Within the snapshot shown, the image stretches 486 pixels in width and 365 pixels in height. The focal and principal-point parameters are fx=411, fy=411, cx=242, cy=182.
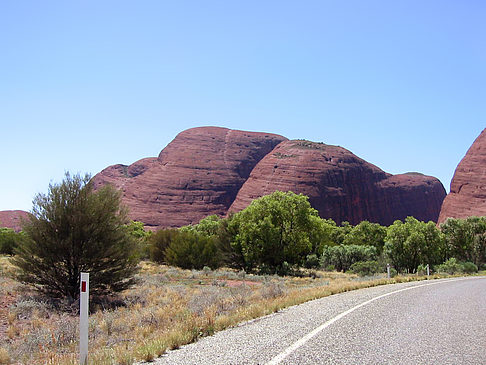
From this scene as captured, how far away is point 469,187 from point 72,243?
121 meters

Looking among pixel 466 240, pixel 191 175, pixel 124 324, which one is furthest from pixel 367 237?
pixel 191 175

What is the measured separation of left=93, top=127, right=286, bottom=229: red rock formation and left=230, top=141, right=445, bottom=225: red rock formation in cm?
1090

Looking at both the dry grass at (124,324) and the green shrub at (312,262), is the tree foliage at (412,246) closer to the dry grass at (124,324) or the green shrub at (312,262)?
the green shrub at (312,262)

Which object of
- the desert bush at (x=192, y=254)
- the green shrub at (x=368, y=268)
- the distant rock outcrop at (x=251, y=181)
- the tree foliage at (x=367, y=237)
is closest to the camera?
the green shrub at (x=368, y=268)

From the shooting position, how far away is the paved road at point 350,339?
516 cm

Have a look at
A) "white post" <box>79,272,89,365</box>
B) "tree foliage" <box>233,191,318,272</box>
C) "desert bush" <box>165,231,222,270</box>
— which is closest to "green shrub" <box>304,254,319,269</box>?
"tree foliage" <box>233,191,318,272</box>

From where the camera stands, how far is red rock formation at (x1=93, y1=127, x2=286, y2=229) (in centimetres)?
15125

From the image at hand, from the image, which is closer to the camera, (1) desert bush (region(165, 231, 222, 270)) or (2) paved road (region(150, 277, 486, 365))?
(2) paved road (region(150, 277, 486, 365))

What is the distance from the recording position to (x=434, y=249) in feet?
146

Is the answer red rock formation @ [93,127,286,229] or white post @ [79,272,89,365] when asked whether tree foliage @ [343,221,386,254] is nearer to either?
white post @ [79,272,89,365]

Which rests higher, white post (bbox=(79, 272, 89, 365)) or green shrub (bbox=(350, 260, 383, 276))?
white post (bbox=(79, 272, 89, 365))

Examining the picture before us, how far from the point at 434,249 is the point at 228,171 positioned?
12684cm

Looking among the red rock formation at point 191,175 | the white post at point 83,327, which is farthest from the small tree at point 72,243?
the red rock formation at point 191,175

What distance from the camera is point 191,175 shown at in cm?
16238
